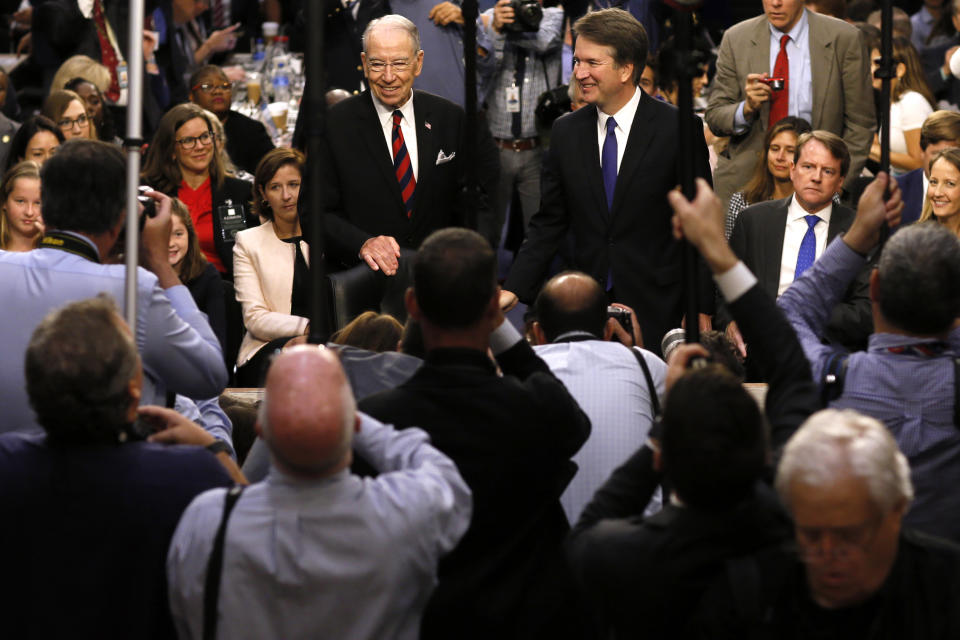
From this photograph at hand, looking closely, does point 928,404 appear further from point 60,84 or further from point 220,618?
point 60,84

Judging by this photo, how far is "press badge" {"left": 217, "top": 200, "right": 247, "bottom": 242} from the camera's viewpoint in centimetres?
618

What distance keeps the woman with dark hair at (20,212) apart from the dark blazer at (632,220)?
68.0 inches

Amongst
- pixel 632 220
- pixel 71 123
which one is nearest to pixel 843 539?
pixel 632 220

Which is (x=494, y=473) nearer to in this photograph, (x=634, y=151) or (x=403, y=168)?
(x=634, y=151)

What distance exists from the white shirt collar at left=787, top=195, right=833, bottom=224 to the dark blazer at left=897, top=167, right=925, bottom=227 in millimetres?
692

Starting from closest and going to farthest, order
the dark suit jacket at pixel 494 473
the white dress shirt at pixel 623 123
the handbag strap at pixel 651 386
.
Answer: the dark suit jacket at pixel 494 473, the handbag strap at pixel 651 386, the white dress shirt at pixel 623 123

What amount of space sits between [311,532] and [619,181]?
2.95 metres

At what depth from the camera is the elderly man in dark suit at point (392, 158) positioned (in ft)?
17.2

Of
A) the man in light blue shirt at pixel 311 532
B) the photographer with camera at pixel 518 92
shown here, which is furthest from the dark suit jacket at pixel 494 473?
the photographer with camera at pixel 518 92

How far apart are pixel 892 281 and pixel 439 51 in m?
4.70

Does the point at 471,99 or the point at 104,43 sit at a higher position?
the point at 104,43

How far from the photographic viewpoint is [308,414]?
2271 mm

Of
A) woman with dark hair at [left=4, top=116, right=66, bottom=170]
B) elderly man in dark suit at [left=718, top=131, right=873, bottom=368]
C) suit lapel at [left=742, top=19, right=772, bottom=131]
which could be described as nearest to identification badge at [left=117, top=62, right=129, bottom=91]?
woman with dark hair at [left=4, top=116, right=66, bottom=170]

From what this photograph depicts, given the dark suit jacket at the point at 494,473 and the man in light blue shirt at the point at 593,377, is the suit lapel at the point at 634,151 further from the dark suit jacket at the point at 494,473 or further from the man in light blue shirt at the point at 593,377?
the dark suit jacket at the point at 494,473
